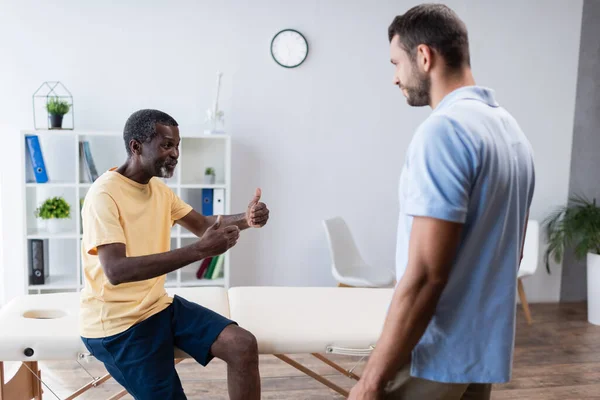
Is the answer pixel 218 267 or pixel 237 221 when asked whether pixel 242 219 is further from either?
pixel 218 267

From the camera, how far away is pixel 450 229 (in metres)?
0.97

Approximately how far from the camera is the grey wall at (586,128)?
164 inches

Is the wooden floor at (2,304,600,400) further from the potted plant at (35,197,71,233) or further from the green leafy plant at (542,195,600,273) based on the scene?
the potted plant at (35,197,71,233)

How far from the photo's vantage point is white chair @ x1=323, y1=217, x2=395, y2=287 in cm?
340

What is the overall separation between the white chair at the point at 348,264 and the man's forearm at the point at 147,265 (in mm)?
1752

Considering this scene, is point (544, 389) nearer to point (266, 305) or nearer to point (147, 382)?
point (266, 305)

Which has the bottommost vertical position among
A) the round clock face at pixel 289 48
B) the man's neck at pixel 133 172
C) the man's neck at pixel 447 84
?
the man's neck at pixel 133 172

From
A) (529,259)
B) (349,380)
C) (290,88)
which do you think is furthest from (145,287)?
(529,259)

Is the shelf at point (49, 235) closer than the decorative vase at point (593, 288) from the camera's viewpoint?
Yes

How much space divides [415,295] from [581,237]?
3.68 m

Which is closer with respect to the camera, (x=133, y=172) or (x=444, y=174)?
(x=444, y=174)

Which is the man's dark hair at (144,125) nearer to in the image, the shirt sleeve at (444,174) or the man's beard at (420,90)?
the man's beard at (420,90)

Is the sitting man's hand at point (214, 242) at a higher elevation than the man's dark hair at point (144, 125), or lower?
lower

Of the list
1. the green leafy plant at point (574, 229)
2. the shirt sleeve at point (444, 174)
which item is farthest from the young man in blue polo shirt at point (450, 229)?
the green leafy plant at point (574, 229)
